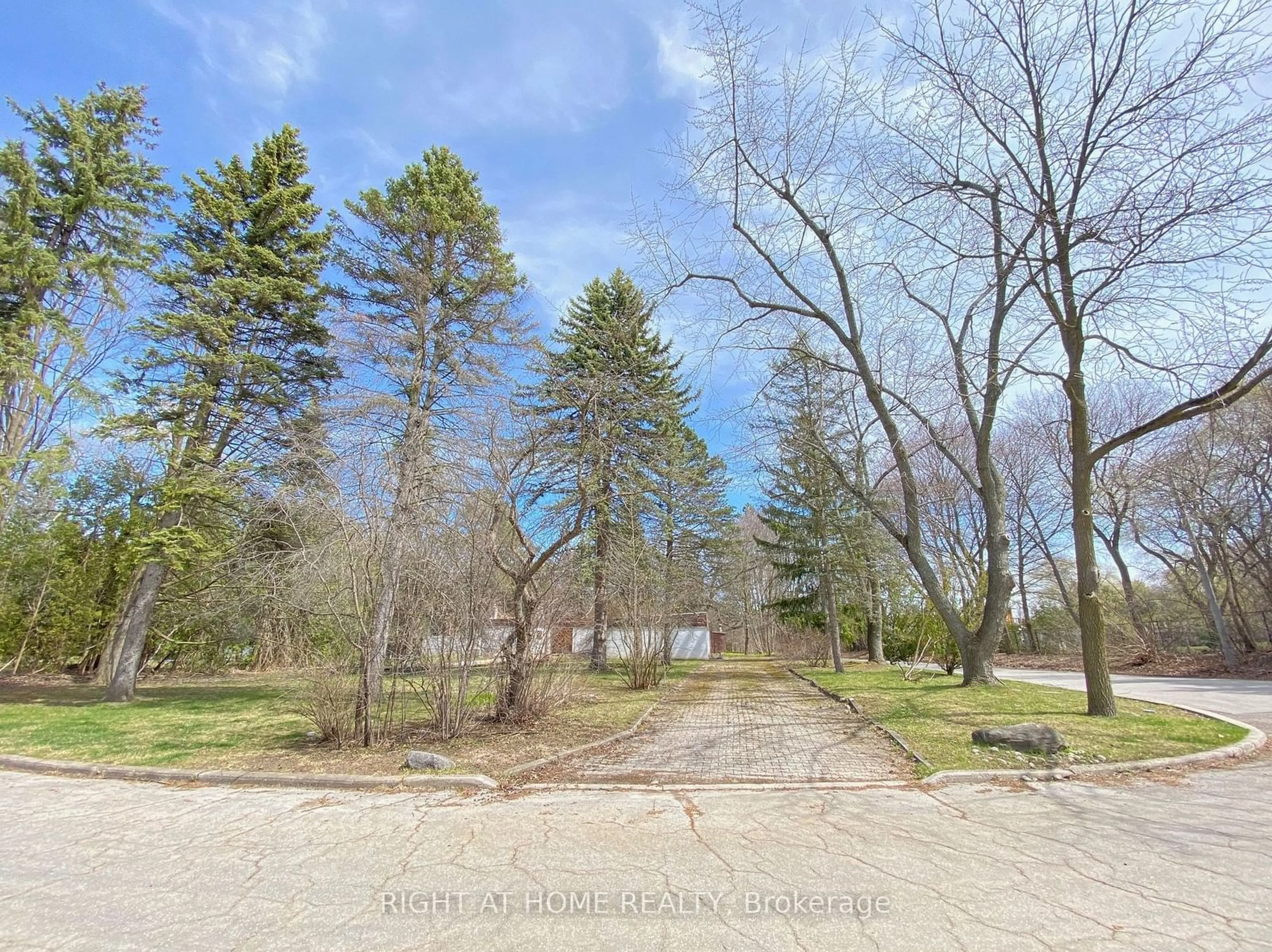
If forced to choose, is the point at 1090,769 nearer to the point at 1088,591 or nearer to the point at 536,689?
the point at 1088,591

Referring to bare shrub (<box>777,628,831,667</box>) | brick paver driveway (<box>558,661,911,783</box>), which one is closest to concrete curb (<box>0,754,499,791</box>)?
brick paver driveway (<box>558,661,911,783</box>)

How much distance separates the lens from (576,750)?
6766mm

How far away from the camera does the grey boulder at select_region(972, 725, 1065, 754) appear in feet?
19.5

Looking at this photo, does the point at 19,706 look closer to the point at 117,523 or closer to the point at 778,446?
the point at 117,523

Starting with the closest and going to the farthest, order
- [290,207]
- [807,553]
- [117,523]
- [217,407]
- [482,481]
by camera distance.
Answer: [482,481] → [217,407] → [290,207] → [117,523] → [807,553]

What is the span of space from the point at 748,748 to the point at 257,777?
17.8ft

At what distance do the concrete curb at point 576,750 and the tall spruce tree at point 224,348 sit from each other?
967 cm

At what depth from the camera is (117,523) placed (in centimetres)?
1656

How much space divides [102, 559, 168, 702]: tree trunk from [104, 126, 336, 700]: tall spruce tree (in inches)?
0.9

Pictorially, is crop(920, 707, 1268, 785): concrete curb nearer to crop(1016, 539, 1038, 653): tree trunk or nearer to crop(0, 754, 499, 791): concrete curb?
crop(0, 754, 499, 791): concrete curb

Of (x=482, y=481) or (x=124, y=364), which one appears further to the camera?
(x=124, y=364)

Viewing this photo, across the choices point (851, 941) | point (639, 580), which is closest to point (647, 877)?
point (851, 941)

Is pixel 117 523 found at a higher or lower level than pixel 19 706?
higher

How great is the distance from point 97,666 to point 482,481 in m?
17.9
